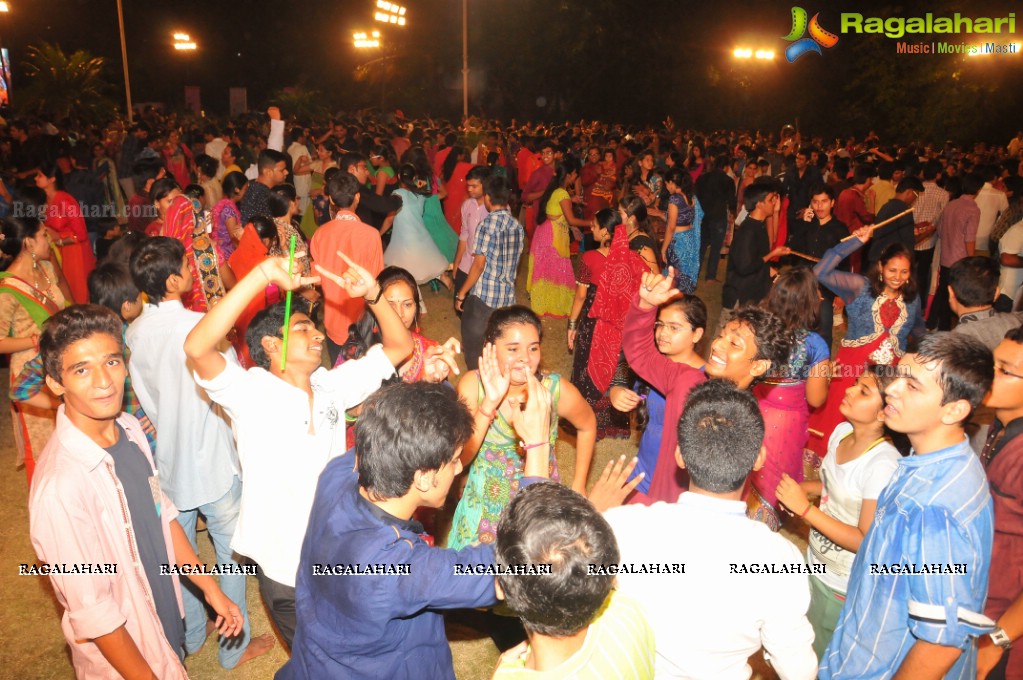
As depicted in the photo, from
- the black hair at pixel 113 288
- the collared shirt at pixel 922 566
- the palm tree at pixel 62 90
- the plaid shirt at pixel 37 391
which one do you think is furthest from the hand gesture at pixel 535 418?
the palm tree at pixel 62 90

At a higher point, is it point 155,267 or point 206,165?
point 206,165

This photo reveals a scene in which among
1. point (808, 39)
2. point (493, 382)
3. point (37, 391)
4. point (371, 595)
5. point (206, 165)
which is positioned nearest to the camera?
point (371, 595)

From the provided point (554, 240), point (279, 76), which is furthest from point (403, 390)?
point (279, 76)

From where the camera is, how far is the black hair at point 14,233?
12.2ft

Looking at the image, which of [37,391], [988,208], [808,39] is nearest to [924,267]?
[988,208]

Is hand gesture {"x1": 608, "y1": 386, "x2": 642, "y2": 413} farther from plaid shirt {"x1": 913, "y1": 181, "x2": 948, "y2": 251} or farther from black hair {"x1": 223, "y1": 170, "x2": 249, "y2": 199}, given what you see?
plaid shirt {"x1": 913, "y1": 181, "x2": 948, "y2": 251}

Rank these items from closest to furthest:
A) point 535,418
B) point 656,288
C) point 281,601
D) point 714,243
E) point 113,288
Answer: point 535,418
point 281,601
point 656,288
point 113,288
point 714,243

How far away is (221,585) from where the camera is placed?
301 cm

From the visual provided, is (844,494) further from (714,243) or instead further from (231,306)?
(714,243)

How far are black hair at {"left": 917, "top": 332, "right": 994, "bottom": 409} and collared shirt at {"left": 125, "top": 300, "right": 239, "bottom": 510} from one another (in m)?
2.64

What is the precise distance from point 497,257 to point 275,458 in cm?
310

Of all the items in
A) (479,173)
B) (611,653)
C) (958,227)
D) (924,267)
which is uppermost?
(479,173)

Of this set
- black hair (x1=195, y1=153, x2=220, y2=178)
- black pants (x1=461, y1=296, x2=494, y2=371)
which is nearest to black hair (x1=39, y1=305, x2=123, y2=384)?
black pants (x1=461, y1=296, x2=494, y2=371)

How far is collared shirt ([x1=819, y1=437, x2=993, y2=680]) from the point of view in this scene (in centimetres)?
173
